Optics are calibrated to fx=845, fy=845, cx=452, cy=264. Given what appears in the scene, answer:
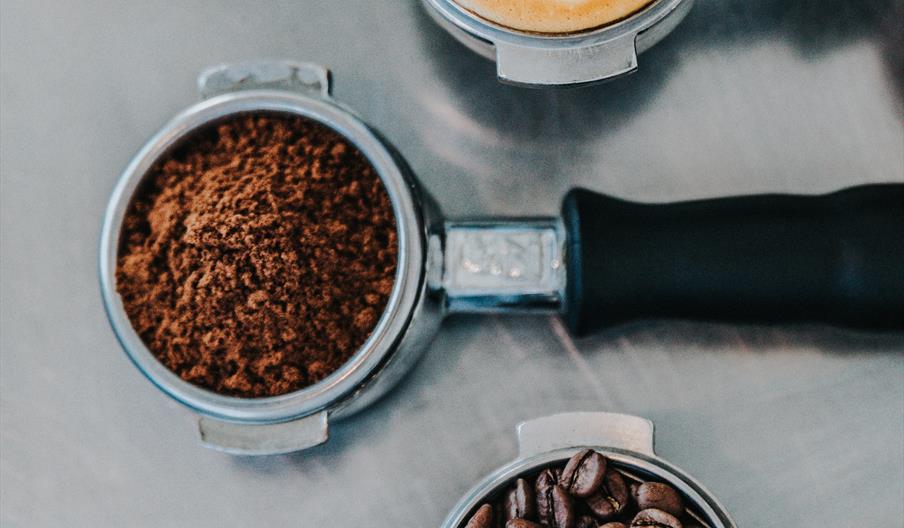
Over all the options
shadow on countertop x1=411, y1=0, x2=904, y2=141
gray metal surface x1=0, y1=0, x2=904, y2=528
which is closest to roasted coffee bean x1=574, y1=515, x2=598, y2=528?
gray metal surface x1=0, y1=0, x2=904, y2=528

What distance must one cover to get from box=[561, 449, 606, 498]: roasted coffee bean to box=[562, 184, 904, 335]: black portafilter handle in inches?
4.2

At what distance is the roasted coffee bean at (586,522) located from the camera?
2.04ft

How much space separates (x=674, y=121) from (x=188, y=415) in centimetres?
51

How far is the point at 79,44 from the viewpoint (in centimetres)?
81

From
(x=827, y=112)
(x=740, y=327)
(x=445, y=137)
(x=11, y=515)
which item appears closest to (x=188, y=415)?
(x=11, y=515)

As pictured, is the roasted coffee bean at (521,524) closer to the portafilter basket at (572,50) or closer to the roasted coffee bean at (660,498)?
the roasted coffee bean at (660,498)

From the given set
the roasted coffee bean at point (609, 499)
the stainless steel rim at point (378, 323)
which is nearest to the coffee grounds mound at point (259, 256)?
the stainless steel rim at point (378, 323)

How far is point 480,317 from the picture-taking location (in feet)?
2.46

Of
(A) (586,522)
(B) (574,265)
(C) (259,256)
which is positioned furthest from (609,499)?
Result: (C) (259,256)

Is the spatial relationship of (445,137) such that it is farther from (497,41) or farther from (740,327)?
(740,327)

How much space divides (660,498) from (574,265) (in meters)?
0.18

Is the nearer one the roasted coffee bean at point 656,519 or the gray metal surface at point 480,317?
the roasted coffee bean at point 656,519

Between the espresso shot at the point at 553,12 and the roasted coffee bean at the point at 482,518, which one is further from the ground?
the espresso shot at the point at 553,12

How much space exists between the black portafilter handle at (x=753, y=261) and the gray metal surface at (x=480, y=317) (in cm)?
8
